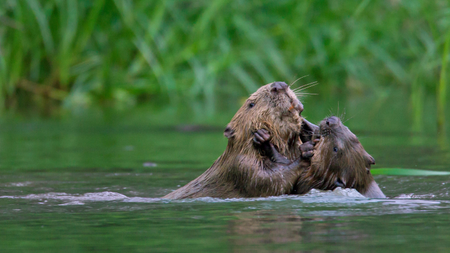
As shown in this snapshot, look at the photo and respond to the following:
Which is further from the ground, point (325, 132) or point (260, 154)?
point (325, 132)

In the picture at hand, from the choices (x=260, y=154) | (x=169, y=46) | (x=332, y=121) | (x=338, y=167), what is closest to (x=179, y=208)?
(x=260, y=154)

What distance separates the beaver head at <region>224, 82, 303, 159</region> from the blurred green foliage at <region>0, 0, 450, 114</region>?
6208 millimetres

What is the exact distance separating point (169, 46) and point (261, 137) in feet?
25.6

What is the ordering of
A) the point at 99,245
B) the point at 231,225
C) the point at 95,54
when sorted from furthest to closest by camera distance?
the point at 95,54
the point at 231,225
the point at 99,245

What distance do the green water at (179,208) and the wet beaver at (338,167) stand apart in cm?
15

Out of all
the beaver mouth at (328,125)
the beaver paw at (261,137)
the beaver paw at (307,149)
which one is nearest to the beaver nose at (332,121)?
the beaver mouth at (328,125)

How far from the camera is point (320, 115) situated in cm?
910

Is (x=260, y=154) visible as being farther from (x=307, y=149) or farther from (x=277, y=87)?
(x=277, y=87)

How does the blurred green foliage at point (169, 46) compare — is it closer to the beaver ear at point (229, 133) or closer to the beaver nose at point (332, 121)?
the beaver ear at point (229, 133)

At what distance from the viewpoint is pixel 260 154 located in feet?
14.8

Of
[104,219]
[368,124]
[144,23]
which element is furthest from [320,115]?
[104,219]

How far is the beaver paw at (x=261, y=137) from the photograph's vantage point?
445cm

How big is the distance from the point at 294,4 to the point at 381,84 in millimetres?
4955

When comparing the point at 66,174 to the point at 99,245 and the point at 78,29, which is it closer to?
the point at 99,245
